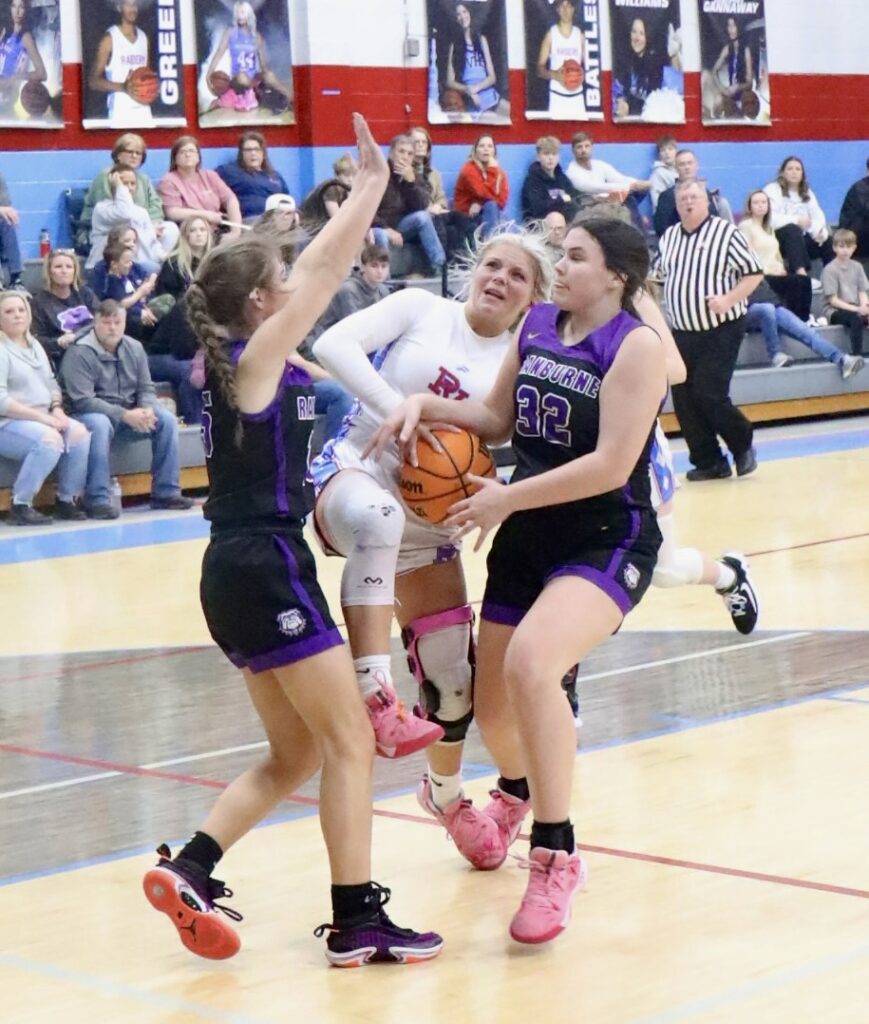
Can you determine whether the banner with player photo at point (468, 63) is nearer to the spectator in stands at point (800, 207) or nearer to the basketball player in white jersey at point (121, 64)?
the spectator in stands at point (800, 207)

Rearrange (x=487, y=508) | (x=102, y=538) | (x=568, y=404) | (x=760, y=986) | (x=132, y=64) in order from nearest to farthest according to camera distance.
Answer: (x=760, y=986), (x=487, y=508), (x=568, y=404), (x=102, y=538), (x=132, y=64)

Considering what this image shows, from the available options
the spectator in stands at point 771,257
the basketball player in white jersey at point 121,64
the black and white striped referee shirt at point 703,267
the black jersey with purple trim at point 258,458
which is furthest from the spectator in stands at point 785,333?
the black jersey with purple trim at point 258,458

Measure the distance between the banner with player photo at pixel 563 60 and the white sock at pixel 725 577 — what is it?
35.4ft

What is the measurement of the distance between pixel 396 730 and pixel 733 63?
16.1 meters

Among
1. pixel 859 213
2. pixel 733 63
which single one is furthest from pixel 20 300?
pixel 733 63

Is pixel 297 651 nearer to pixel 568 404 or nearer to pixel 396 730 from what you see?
pixel 396 730

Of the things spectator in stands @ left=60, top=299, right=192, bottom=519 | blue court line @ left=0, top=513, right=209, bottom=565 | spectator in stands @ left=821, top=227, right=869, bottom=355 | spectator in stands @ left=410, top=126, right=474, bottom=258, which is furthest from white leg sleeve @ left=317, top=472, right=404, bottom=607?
spectator in stands @ left=821, top=227, right=869, bottom=355

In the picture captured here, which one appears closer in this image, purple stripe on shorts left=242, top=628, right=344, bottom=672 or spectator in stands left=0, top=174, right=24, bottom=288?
purple stripe on shorts left=242, top=628, right=344, bottom=672

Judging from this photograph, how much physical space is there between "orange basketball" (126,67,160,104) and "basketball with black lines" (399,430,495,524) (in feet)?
34.6

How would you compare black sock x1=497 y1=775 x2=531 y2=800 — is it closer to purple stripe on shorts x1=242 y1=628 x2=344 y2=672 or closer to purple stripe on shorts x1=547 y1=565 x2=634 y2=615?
purple stripe on shorts x1=547 y1=565 x2=634 y2=615

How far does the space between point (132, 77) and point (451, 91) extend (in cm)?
337

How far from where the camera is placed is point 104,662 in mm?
7168

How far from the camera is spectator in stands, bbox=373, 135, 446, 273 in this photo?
47.8ft

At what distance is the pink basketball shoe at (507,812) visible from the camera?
4.57 meters
